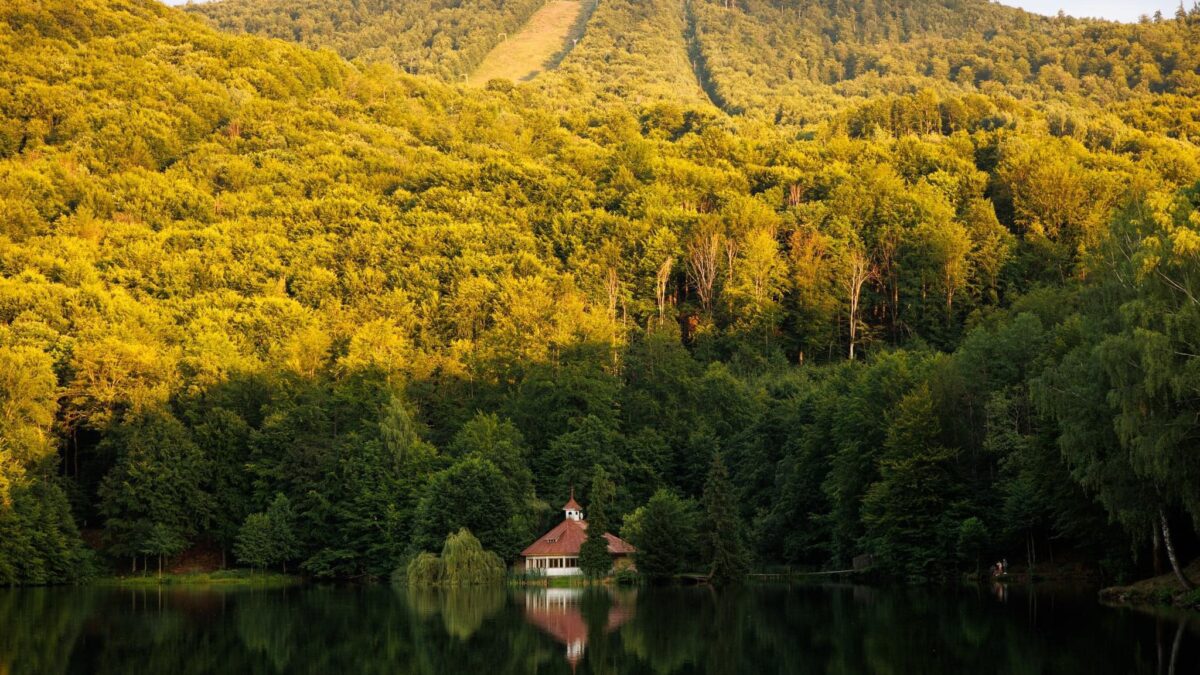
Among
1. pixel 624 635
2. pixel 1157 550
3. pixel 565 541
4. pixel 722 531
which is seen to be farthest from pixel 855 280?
pixel 624 635

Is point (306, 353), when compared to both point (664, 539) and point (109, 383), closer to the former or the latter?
A: point (109, 383)

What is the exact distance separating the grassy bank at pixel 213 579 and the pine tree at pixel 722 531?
2699 centimetres

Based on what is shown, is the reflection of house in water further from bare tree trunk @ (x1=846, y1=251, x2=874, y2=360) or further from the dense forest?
bare tree trunk @ (x1=846, y1=251, x2=874, y2=360)

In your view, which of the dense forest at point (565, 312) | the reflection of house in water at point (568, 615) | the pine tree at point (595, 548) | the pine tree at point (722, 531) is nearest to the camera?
the reflection of house in water at point (568, 615)

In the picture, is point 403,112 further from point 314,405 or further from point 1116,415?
point 1116,415

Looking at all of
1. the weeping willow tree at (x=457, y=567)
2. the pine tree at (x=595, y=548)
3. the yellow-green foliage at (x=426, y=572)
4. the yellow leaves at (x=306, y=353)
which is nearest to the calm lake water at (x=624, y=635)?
the weeping willow tree at (x=457, y=567)

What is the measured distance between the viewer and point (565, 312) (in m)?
96.6

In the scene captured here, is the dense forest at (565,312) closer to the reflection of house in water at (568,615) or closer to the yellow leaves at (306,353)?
the yellow leaves at (306,353)

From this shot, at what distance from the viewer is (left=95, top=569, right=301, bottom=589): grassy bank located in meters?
73.5

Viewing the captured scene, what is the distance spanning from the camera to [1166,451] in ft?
114

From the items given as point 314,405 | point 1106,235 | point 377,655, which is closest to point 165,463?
point 314,405

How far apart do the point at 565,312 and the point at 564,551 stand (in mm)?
32605

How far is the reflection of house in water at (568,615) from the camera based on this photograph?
32938 mm

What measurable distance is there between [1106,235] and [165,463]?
187 feet
